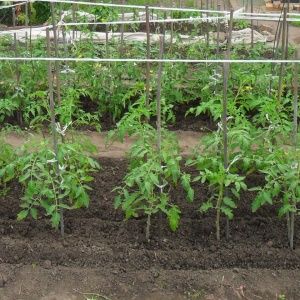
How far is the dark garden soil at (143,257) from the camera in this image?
11.3 ft

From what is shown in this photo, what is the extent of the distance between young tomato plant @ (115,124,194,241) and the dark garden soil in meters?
0.17

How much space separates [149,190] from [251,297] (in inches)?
30.8

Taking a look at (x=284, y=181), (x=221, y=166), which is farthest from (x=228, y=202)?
(x=284, y=181)

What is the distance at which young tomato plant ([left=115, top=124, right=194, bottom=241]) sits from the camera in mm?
3613

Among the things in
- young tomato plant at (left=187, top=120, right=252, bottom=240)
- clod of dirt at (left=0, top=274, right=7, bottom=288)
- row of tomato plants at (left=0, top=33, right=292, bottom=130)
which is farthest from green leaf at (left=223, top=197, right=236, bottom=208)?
row of tomato plants at (left=0, top=33, right=292, bottom=130)

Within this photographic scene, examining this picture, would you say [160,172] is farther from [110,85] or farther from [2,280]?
[110,85]

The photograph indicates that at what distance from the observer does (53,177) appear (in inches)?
149

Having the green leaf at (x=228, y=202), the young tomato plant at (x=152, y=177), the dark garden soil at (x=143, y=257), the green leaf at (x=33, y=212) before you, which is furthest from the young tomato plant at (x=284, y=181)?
the green leaf at (x=33, y=212)

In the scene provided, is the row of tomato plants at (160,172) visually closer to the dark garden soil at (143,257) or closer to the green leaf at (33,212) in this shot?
the green leaf at (33,212)

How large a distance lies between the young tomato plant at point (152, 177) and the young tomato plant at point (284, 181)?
42cm

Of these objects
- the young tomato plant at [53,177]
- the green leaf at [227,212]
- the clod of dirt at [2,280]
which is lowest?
the clod of dirt at [2,280]

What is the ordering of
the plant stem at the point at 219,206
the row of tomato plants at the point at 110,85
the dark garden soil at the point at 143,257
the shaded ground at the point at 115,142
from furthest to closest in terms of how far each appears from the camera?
the row of tomato plants at the point at 110,85 → the shaded ground at the point at 115,142 → the plant stem at the point at 219,206 → the dark garden soil at the point at 143,257

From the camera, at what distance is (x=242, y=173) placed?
430 centimetres

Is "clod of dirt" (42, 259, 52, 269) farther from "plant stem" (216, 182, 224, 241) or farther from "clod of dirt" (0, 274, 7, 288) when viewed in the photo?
"plant stem" (216, 182, 224, 241)
